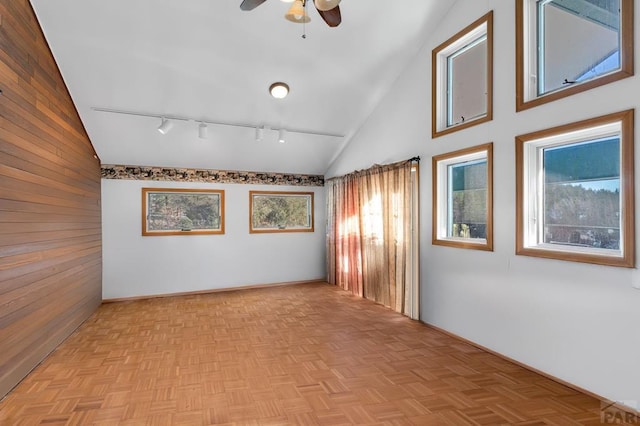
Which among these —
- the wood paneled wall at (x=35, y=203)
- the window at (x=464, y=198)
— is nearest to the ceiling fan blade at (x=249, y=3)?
the wood paneled wall at (x=35, y=203)

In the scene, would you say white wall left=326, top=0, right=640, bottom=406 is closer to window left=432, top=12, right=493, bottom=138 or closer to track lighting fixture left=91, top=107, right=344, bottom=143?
window left=432, top=12, right=493, bottom=138

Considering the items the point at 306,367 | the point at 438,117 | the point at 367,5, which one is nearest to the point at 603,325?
the point at 306,367

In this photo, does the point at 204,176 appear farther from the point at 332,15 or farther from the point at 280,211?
the point at 332,15

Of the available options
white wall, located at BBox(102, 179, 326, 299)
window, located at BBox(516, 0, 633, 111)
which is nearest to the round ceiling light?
white wall, located at BBox(102, 179, 326, 299)

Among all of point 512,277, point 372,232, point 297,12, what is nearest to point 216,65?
point 297,12

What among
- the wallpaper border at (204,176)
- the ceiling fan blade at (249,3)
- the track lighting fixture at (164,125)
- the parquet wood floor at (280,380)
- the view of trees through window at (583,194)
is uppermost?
the ceiling fan blade at (249,3)

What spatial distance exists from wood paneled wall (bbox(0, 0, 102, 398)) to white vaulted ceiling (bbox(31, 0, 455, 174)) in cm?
38

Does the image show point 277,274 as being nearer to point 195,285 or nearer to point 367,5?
point 195,285

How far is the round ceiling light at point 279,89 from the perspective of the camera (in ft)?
15.2

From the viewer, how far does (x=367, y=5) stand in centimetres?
375

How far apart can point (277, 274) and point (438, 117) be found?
4036 mm

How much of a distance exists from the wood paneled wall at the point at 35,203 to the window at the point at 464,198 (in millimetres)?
3906

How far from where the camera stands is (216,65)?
423 cm

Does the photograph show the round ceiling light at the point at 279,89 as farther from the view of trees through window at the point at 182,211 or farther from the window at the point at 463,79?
the view of trees through window at the point at 182,211
